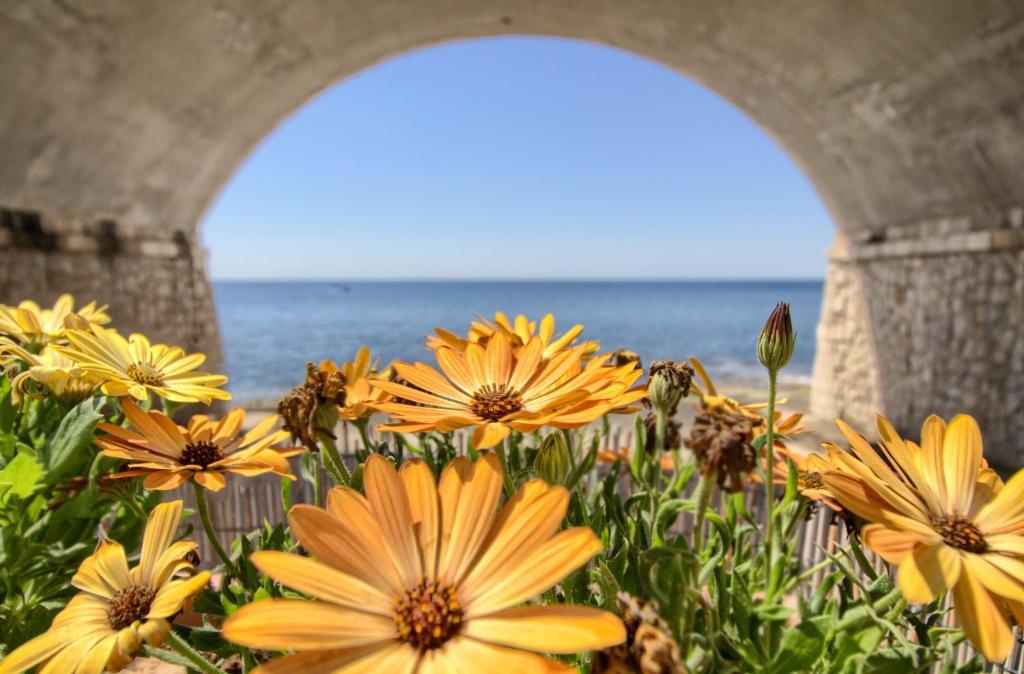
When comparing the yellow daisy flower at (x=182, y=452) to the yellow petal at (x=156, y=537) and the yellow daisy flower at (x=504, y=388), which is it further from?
the yellow daisy flower at (x=504, y=388)

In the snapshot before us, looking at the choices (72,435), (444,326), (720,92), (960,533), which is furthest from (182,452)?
(444,326)

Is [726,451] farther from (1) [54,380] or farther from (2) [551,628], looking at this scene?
(1) [54,380]

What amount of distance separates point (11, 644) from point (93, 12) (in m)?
4.75

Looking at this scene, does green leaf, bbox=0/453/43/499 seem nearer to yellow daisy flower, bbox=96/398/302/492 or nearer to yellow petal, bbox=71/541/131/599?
yellow daisy flower, bbox=96/398/302/492

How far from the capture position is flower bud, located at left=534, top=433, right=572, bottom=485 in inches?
24.2

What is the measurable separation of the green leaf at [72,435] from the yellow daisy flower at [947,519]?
→ 817 millimetres

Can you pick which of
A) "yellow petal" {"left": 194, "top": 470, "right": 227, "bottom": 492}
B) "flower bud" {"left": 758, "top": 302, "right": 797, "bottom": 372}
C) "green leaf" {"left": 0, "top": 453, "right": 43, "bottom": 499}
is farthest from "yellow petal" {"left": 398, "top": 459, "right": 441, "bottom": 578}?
"green leaf" {"left": 0, "top": 453, "right": 43, "bottom": 499}

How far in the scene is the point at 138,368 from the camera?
0.85 m

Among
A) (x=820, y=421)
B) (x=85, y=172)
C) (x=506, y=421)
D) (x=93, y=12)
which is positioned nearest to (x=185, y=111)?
(x=85, y=172)

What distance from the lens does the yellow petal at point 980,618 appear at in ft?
1.27

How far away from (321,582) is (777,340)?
0.49 metres

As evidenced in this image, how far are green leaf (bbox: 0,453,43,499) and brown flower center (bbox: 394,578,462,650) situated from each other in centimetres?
61

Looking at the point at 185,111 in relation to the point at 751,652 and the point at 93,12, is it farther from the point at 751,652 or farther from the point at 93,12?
the point at 751,652

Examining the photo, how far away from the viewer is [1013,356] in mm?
4766
